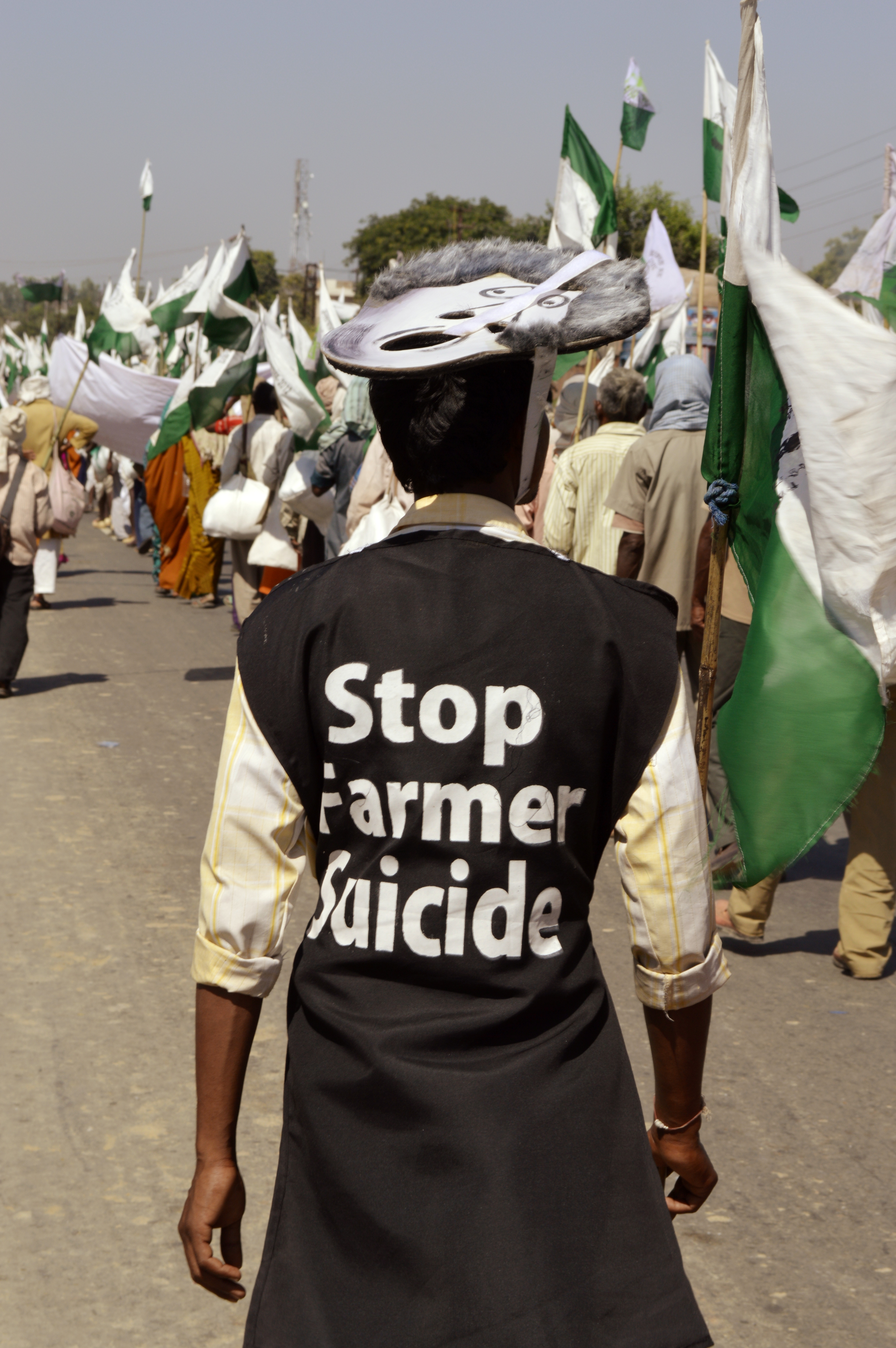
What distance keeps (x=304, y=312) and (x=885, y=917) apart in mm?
51924

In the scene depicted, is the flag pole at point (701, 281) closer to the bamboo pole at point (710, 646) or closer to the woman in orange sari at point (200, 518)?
the bamboo pole at point (710, 646)

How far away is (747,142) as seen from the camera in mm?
2006

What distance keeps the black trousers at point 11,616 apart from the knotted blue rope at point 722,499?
7.25 meters

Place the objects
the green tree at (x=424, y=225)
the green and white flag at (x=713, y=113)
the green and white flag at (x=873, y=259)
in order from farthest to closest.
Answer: the green tree at (x=424, y=225) < the green and white flag at (x=873, y=259) < the green and white flag at (x=713, y=113)

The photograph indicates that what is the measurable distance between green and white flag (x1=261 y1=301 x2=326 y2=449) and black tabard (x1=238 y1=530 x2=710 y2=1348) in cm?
798

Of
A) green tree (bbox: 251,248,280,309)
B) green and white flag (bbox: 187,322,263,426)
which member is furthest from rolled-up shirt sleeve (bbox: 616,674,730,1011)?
green tree (bbox: 251,248,280,309)

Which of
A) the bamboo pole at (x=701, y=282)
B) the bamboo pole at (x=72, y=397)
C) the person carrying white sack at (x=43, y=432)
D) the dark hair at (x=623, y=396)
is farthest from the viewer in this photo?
the person carrying white sack at (x=43, y=432)

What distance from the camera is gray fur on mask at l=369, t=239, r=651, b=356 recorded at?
153 centimetres

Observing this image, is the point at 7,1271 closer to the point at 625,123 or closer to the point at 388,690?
the point at 388,690

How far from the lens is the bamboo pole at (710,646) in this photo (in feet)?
6.88

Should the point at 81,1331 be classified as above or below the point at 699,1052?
below

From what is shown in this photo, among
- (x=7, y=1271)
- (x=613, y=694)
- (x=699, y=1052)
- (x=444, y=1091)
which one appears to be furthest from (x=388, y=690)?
(x=7, y=1271)

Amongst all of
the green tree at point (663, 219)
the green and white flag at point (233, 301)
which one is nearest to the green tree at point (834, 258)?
the green tree at point (663, 219)

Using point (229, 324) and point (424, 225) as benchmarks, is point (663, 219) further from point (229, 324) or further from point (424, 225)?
point (229, 324)
